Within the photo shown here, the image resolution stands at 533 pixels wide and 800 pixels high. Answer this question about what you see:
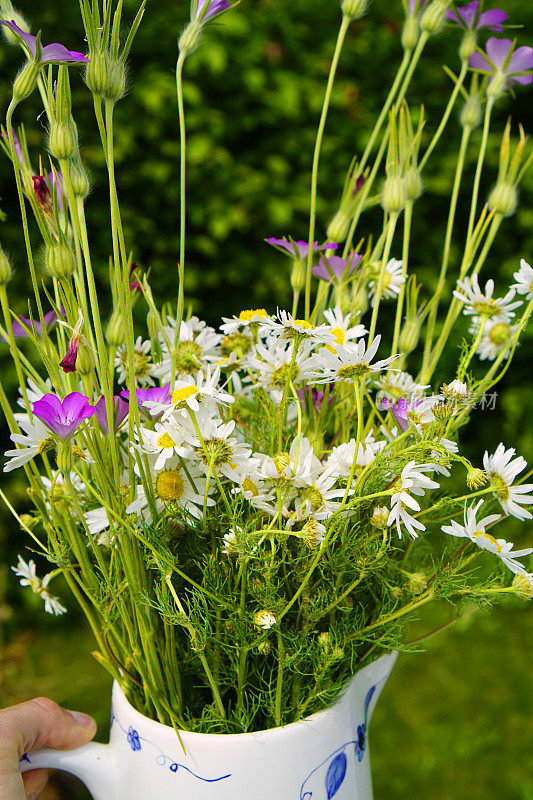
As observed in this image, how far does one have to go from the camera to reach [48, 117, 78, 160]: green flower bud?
1.13ft

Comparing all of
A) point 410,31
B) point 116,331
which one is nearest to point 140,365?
point 116,331

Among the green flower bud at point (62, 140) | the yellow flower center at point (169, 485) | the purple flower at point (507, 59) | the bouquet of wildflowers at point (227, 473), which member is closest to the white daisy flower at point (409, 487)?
the bouquet of wildflowers at point (227, 473)

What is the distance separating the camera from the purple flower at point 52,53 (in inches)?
13.5

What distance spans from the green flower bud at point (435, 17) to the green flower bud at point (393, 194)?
0.10 m

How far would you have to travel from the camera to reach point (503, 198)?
0.51m

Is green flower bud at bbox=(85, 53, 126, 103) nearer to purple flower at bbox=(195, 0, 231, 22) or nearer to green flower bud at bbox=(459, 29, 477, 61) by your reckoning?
purple flower at bbox=(195, 0, 231, 22)

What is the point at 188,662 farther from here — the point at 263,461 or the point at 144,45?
the point at 144,45

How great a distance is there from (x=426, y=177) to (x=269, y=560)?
4.18ft

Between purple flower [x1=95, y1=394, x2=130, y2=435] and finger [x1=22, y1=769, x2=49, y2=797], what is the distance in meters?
0.24

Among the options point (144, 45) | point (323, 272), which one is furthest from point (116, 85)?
point (144, 45)

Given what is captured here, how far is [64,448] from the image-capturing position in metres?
0.37

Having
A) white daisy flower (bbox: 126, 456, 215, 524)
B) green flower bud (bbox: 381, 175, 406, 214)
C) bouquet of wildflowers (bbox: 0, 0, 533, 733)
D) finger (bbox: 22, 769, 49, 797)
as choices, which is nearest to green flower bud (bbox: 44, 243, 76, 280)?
bouquet of wildflowers (bbox: 0, 0, 533, 733)

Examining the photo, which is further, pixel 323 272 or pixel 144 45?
pixel 144 45

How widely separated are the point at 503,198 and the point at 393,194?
3.2 inches
